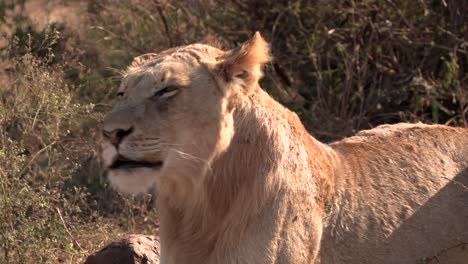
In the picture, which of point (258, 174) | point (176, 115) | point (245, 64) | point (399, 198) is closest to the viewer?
point (176, 115)

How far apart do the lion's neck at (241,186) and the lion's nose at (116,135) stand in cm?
58

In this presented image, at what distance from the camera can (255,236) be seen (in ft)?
15.1

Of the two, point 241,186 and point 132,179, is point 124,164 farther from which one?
point 241,186

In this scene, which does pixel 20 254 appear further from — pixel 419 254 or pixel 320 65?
pixel 320 65

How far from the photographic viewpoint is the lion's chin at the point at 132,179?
422 cm

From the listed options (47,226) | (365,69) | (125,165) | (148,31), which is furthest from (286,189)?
(148,31)

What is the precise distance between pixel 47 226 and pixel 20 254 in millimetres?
292

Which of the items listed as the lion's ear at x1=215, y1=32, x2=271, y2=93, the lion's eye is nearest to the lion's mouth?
the lion's eye

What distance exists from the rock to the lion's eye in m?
1.77

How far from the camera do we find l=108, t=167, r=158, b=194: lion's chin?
13.8 ft

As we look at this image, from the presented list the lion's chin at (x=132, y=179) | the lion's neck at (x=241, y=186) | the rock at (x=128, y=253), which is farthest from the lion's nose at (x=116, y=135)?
the rock at (x=128, y=253)

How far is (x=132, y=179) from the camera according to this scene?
13.9 ft

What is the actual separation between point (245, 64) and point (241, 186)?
63cm

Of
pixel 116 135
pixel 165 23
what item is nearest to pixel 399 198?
pixel 116 135
